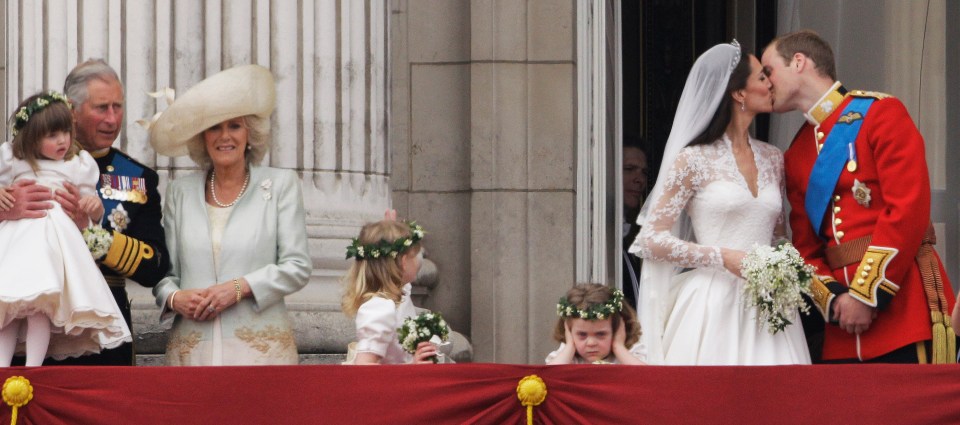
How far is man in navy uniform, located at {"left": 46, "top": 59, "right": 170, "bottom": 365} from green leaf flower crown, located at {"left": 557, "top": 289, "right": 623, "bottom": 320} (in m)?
1.40

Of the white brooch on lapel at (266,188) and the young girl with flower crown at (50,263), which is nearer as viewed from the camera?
the young girl with flower crown at (50,263)

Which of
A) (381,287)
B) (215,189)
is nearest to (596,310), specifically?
(381,287)

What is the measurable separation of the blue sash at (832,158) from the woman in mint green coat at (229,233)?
1778 millimetres

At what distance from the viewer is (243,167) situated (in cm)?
693

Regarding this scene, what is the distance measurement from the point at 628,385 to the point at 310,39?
2819 mm

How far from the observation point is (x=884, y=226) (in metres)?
6.55

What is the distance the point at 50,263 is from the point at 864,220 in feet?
8.96

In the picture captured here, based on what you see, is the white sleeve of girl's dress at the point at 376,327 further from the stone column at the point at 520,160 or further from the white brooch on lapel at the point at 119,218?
the stone column at the point at 520,160

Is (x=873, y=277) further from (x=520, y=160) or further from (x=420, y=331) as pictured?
(x=520, y=160)

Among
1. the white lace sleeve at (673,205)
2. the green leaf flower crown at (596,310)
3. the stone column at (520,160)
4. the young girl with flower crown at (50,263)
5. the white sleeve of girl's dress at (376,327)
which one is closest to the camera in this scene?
the young girl with flower crown at (50,263)

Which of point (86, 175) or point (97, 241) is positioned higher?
point (86, 175)

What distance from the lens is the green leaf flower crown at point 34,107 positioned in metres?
6.49

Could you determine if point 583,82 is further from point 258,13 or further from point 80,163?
point 80,163

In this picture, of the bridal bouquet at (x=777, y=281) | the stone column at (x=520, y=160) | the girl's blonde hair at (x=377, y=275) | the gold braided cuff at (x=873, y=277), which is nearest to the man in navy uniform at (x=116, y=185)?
the girl's blonde hair at (x=377, y=275)
